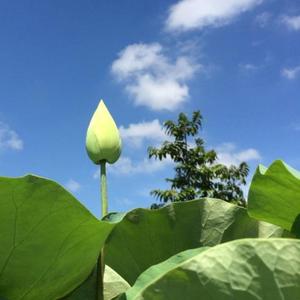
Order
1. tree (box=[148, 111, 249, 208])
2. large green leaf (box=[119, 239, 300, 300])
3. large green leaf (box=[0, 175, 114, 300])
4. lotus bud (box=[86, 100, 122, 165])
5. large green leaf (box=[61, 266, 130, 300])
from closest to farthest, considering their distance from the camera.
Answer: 1. large green leaf (box=[119, 239, 300, 300])
2. large green leaf (box=[0, 175, 114, 300])
3. large green leaf (box=[61, 266, 130, 300])
4. lotus bud (box=[86, 100, 122, 165])
5. tree (box=[148, 111, 249, 208])

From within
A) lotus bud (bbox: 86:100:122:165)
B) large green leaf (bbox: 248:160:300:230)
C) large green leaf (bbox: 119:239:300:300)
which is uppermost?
lotus bud (bbox: 86:100:122:165)

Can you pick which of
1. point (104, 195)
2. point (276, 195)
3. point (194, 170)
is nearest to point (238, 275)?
point (276, 195)

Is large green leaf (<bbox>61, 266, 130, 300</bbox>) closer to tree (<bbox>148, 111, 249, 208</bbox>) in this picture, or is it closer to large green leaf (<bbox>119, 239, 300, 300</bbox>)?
large green leaf (<bbox>119, 239, 300, 300</bbox>)

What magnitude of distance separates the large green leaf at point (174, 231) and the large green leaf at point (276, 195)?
0.25 feet

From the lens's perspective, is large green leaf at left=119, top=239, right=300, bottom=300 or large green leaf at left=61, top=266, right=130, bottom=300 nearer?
large green leaf at left=119, top=239, right=300, bottom=300

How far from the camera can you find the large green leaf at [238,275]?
1.16 feet

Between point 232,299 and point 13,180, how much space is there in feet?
0.67

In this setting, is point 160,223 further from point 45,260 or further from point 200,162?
point 200,162

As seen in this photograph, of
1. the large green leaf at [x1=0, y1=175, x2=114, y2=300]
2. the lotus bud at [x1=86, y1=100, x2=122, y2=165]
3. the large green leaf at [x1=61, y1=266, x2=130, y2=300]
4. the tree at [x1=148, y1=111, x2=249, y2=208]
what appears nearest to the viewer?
the large green leaf at [x1=0, y1=175, x2=114, y2=300]

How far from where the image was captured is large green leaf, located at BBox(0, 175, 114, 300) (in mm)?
480

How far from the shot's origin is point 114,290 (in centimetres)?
68

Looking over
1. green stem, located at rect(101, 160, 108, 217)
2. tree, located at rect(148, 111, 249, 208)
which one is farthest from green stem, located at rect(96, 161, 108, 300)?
tree, located at rect(148, 111, 249, 208)

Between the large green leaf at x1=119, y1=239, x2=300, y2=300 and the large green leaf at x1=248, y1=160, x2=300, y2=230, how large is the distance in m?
0.15

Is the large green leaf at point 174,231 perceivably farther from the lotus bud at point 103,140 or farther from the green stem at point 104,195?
the lotus bud at point 103,140
